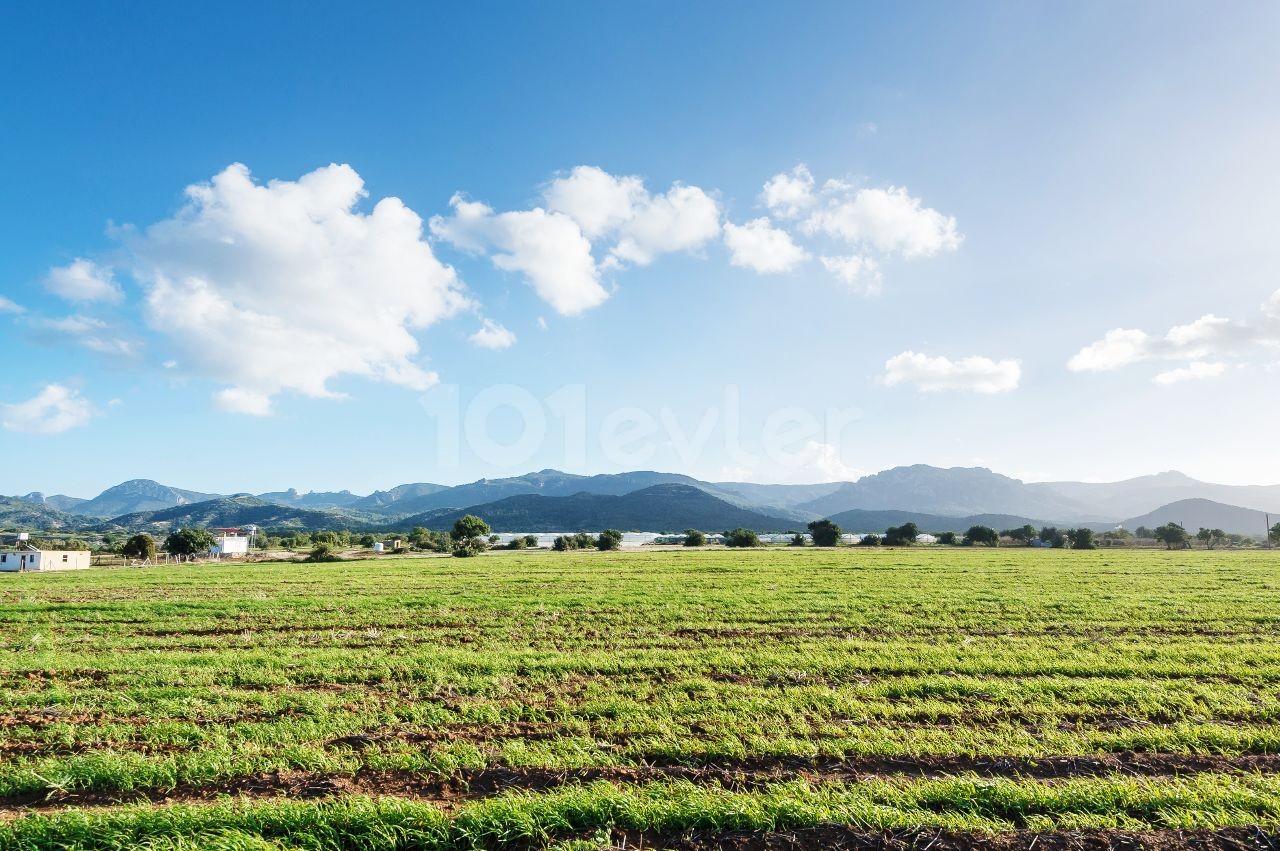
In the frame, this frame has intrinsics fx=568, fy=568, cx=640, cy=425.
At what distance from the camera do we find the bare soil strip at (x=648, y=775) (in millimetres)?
6973

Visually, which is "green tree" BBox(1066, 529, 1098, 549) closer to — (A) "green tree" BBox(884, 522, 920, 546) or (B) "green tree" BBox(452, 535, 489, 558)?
(A) "green tree" BBox(884, 522, 920, 546)

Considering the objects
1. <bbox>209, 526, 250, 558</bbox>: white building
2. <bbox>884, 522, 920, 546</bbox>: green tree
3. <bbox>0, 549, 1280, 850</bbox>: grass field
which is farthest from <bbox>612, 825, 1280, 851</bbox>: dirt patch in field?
<bbox>884, 522, 920, 546</bbox>: green tree

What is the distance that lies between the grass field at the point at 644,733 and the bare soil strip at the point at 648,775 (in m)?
0.04

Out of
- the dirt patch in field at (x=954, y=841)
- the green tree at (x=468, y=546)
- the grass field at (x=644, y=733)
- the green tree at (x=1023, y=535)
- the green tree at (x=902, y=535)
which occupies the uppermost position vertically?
the dirt patch in field at (x=954, y=841)

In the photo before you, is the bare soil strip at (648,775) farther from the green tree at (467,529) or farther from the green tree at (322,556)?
the green tree at (467,529)

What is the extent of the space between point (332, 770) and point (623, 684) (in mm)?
5598

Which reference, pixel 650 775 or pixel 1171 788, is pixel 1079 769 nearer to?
pixel 1171 788

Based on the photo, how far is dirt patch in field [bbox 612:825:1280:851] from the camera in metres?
5.55

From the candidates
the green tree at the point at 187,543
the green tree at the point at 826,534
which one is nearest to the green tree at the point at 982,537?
the green tree at the point at 826,534

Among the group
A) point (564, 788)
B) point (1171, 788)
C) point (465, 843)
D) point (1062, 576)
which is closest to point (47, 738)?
point (465, 843)

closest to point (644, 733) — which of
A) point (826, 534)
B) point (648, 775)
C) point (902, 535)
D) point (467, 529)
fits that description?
point (648, 775)

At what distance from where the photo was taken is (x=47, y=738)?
8.88 m

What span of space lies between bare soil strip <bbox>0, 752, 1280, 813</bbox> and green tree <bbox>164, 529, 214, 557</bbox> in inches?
4230

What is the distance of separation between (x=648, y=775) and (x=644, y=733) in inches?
65.5
